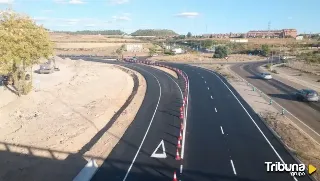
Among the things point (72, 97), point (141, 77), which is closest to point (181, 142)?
point (72, 97)

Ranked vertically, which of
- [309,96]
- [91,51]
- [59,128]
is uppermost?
[91,51]

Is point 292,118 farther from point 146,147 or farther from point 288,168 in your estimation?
point 146,147

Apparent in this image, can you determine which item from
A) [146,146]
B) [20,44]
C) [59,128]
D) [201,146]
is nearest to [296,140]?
[201,146]

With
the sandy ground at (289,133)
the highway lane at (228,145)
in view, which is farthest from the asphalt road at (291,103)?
the highway lane at (228,145)

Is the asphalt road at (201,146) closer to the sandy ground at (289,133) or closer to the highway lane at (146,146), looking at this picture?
the highway lane at (146,146)

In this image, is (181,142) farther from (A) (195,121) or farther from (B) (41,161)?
(B) (41,161)

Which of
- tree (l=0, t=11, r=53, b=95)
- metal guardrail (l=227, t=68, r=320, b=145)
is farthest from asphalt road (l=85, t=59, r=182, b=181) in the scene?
tree (l=0, t=11, r=53, b=95)

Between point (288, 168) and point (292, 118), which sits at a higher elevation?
point (288, 168)
